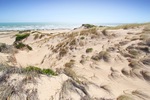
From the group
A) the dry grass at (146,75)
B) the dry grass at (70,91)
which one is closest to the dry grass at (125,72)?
the dry grass at (146,75)

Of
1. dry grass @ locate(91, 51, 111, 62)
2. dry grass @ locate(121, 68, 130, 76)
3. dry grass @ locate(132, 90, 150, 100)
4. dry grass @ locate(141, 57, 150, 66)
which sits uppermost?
dry grass @ locate(141, 57, 150, 66)

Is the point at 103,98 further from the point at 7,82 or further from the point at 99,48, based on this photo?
the point at 99,48

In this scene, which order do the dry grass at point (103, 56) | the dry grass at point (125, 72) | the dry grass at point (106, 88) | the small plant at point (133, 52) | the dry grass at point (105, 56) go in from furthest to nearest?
1. the dry grass at point (103, 56)
2. the dry grass at point (105, 56)
3. the small plant at point (133, 52)
4. the dry grass at point (125, 72)
5. the dry grass at point (106, 88)

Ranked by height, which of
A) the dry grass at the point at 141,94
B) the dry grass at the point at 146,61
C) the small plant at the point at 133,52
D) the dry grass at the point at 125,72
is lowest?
the dry grass at the point at 141,94

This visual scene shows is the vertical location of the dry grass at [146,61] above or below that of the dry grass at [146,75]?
→ above

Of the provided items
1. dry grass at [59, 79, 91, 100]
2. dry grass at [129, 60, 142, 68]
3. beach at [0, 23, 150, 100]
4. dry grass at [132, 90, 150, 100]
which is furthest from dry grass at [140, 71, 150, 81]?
dry grass at [59, 79, 91, 100]

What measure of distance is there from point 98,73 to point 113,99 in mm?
2820

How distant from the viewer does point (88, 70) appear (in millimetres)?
9773

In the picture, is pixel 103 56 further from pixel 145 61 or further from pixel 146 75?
pixel 146 75

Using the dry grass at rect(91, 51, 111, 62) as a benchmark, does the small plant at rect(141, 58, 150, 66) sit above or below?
above

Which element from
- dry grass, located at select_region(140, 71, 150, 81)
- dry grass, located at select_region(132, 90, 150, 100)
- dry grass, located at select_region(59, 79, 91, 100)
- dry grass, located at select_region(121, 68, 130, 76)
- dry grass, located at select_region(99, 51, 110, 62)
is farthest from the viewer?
dry grass, located at select_region(99, 51, 110, 62)

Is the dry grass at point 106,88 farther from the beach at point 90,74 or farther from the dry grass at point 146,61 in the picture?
the dry grass at point 146,61

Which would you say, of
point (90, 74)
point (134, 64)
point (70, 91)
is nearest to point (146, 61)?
point (134, 64)

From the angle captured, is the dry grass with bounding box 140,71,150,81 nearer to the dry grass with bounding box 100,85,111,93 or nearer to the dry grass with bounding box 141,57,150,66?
the dry grass with bounding box 141,57,150,66
